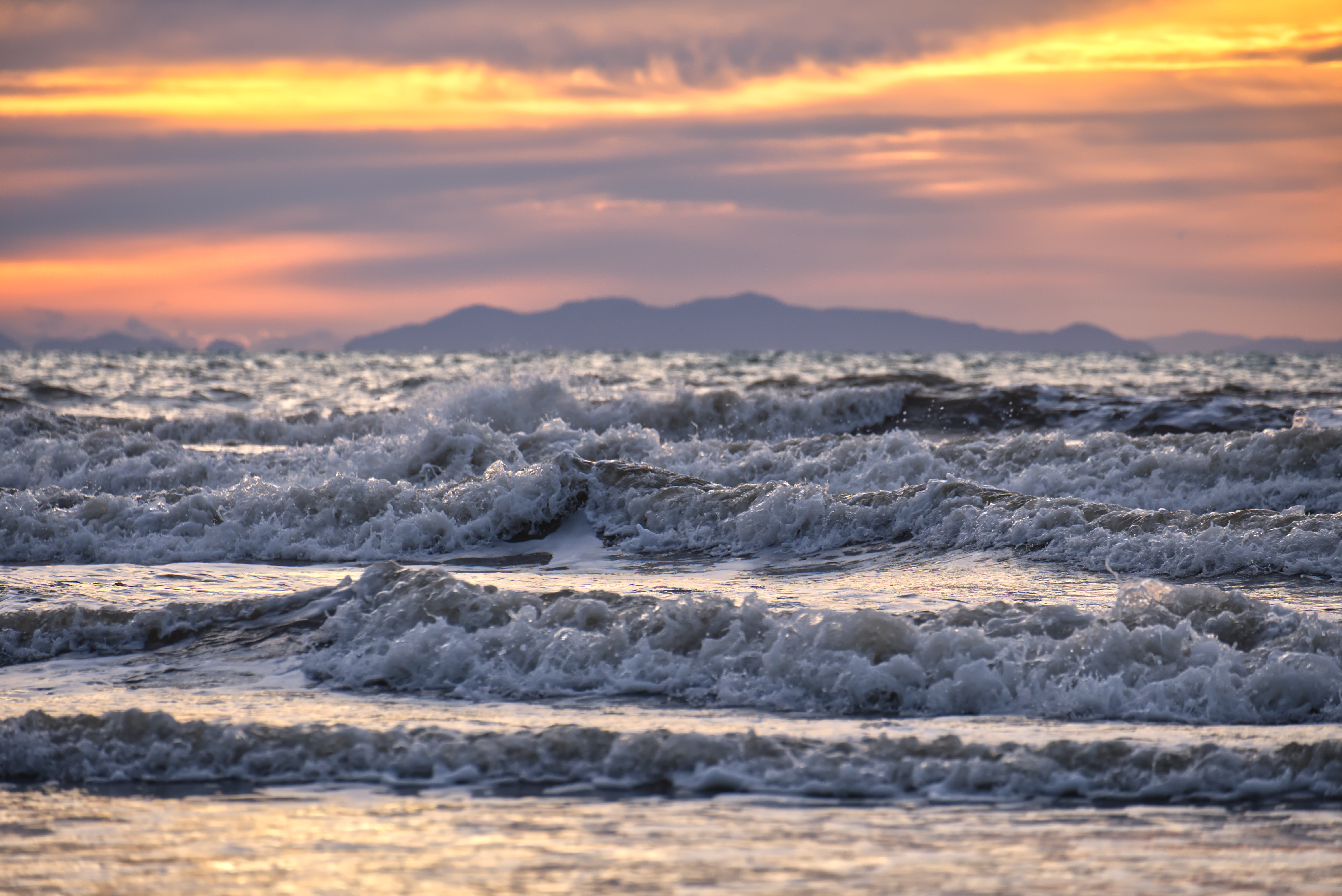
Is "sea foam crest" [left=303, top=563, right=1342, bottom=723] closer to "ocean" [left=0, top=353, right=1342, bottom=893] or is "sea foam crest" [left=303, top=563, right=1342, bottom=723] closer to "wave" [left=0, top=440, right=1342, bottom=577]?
"ocean" [left=0, top=353, right=1342, bottom=893]

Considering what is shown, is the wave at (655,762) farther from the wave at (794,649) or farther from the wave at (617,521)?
the wave at (617,521)

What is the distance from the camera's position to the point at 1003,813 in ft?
12.9

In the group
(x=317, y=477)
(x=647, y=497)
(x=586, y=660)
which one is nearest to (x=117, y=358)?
(x=317, y=477)

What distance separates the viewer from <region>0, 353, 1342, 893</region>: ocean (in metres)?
3.62

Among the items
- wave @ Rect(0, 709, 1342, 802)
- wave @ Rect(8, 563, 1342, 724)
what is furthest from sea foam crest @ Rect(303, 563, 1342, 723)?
wave @ Rect(0, 709, 1342, 802)

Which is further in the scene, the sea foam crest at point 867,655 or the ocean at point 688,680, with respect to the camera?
the sea foam crest at point 867,655

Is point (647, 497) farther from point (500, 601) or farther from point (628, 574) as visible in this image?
point (500, 601)

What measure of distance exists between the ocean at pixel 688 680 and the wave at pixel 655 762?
0.01 m

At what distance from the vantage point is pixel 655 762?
4.39m

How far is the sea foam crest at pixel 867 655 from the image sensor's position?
496 centimetres

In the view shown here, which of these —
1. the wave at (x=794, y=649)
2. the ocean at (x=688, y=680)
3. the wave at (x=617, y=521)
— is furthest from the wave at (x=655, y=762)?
the wave at (x=617, y=521)

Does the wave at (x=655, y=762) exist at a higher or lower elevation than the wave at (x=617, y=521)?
lower

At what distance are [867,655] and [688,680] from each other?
0.86 meters

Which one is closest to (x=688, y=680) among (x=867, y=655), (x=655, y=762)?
(x=867, y=655)
